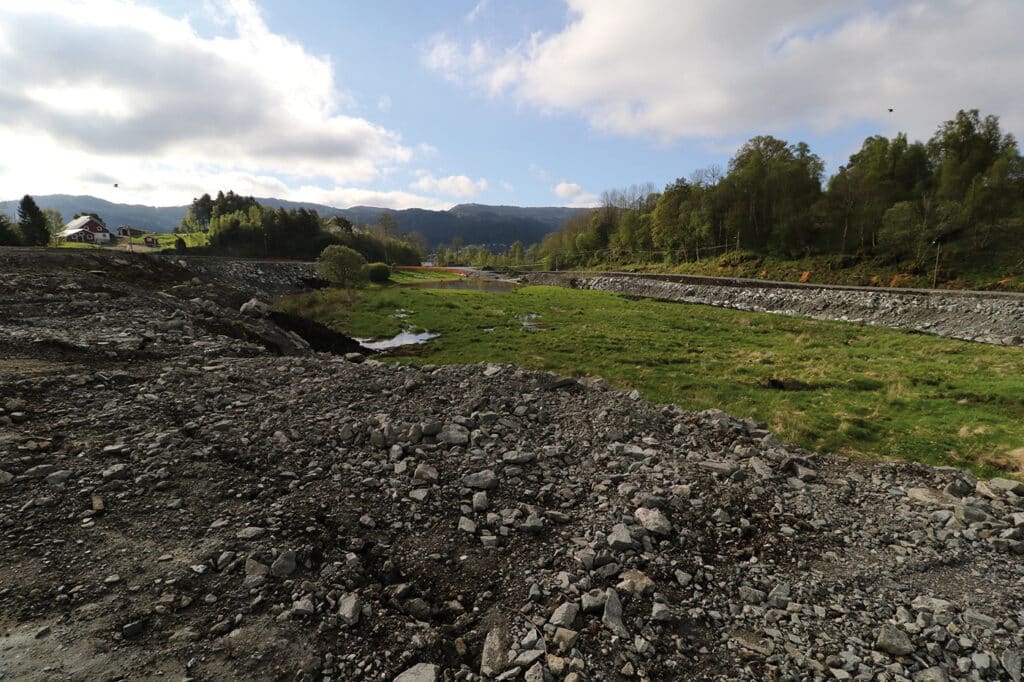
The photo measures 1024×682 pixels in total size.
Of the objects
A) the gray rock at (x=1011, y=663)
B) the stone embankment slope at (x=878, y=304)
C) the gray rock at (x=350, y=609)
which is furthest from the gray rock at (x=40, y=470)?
the stone embankment slope at (x=878, y=304)

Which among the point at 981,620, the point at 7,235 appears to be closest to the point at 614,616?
the point at 981,620

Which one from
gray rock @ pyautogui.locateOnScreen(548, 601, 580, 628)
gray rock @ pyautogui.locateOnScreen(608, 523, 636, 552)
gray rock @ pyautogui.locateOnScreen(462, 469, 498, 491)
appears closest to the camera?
gray rock @ pyautogui.locateOnScreen(548, 601, 580, 628)

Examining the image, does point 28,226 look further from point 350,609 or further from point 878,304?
point 878,304

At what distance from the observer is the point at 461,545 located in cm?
780

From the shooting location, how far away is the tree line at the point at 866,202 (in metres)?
51.4

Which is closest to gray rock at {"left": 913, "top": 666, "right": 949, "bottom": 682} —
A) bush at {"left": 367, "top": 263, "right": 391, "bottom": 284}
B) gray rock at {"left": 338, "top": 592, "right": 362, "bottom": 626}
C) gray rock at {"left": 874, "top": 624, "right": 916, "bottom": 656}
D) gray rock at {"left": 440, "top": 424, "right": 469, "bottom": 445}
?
gray rock at {"left": 874, "top": 624, "right": 916, "bottom": 656}

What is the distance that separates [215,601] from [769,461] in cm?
1238

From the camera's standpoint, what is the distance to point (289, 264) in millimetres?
77625

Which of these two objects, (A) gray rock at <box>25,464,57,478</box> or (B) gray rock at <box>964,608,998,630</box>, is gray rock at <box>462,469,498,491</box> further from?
(A) gray rock at <box>25,464,57,478</box>

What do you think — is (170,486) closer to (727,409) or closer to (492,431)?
(492,431)

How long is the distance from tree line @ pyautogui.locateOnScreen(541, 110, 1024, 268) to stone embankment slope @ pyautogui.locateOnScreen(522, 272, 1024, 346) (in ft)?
40.8

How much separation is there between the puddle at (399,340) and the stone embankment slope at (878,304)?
146ft

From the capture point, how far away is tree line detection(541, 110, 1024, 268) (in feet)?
169

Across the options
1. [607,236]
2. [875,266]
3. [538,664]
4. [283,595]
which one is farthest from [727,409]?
[607,236]
